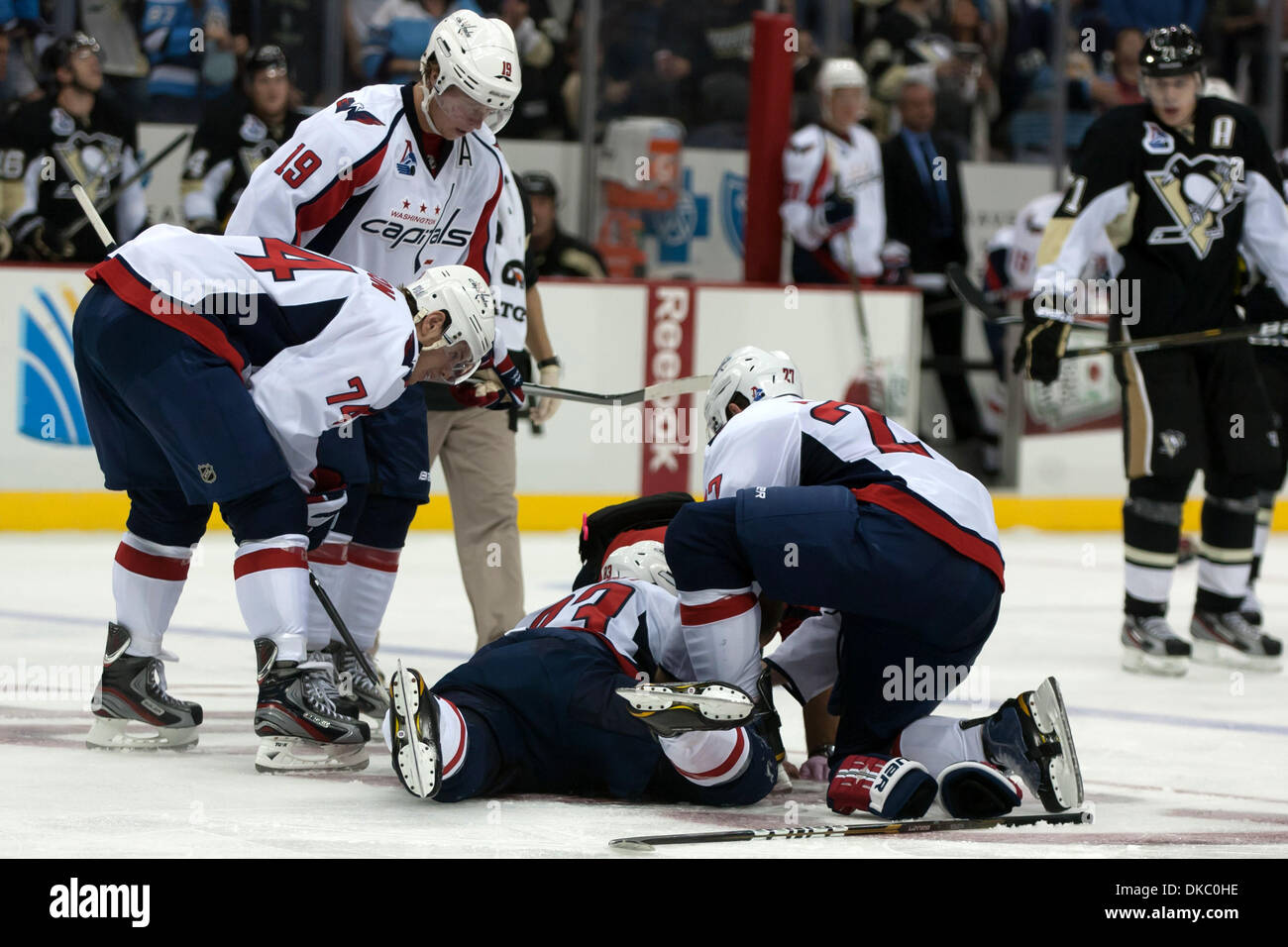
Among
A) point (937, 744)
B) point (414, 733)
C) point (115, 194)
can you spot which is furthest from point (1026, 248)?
point (414, 733)

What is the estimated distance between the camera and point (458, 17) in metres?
4.55

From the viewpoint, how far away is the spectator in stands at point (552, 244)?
29.1 feet

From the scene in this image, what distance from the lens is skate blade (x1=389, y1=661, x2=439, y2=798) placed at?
11.4ft

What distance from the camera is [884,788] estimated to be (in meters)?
3.60

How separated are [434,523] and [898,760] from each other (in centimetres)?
528

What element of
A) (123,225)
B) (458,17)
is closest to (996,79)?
(123,225)

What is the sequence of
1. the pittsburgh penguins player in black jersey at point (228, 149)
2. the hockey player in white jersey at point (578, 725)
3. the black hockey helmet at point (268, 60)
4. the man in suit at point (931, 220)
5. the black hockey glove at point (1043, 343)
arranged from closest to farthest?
1. the hockey player in white jersey at point (578, 725)
2. the black hockey glove at point (1043, 343)
3. the black hockey helmet at point (268, 60)
4. the pittsburgh penguins player in black jersey at point (228, 149)
5. the man in suit at point (931, 220)

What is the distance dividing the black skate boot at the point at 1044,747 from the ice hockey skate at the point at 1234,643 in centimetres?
272

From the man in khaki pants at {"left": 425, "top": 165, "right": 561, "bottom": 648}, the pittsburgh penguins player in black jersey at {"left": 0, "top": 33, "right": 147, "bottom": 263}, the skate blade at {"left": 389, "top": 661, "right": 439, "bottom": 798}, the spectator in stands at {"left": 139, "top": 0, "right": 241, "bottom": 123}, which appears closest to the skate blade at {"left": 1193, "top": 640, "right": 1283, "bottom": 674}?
the man in khaki pants at {"left": 425, "top": 165, "right": 561, "bottom": 648}

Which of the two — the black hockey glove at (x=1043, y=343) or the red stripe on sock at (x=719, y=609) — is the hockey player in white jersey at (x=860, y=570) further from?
the black hockey glove at (x=1043, y=343)

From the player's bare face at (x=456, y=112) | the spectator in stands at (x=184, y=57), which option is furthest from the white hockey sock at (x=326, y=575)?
the spectator in stands at (x=184, y=57)

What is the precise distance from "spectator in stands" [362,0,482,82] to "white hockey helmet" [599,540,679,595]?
209 inches

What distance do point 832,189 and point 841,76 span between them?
53 centimetres

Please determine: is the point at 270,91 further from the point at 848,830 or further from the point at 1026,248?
the point at 848,830
